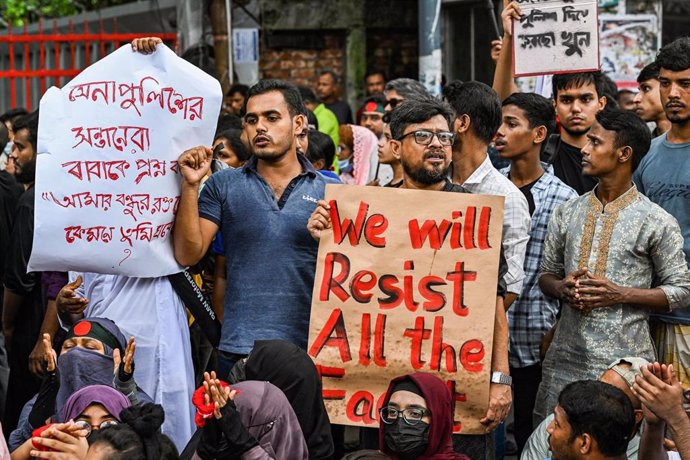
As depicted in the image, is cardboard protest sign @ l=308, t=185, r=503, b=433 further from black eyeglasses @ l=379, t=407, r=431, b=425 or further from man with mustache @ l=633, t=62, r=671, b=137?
man with mustache @ l=633, t=62, r=671, b=137

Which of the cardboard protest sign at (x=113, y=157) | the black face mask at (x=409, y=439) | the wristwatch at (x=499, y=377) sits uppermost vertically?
the cardboard protest sign at (x=113, y=157)

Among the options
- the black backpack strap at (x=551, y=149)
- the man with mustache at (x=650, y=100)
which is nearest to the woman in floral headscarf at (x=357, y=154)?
the man with mustache at (x=650, y=100)

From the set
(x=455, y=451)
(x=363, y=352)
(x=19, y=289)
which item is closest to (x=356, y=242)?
(x=363, y=352)

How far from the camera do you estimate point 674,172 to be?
589 cm

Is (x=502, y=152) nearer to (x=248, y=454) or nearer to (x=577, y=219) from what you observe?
(x=577, y=219)

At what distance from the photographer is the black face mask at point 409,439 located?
470cm

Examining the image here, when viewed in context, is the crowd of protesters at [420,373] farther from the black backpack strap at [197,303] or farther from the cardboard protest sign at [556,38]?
the cardboard protest sign at [556,38]

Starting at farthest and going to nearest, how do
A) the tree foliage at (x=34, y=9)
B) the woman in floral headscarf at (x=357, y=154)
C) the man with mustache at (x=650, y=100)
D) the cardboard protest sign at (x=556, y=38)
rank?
the tree foliage at (x=34, y=9) < the woman in floral headscarf at (x=357, y=154) < the man with mustache at (x=650, y=100) < the cardboard protest sign at (x=556, y=38)

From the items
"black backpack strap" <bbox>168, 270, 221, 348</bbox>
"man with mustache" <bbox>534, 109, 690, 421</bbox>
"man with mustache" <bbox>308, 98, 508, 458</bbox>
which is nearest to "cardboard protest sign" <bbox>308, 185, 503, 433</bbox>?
"man with mustache" <bbox>308, 98, 508, 458</bbox>

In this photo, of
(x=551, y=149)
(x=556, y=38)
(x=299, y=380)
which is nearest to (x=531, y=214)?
(x=551, y=149)

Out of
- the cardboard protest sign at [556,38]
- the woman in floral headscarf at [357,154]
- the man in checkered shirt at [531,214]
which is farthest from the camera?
the woman in floral headscarf at [357,154]

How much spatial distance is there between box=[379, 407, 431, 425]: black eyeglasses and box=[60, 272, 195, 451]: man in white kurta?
1.37 metres

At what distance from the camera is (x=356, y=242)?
5309mm

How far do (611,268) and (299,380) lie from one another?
1.45m
